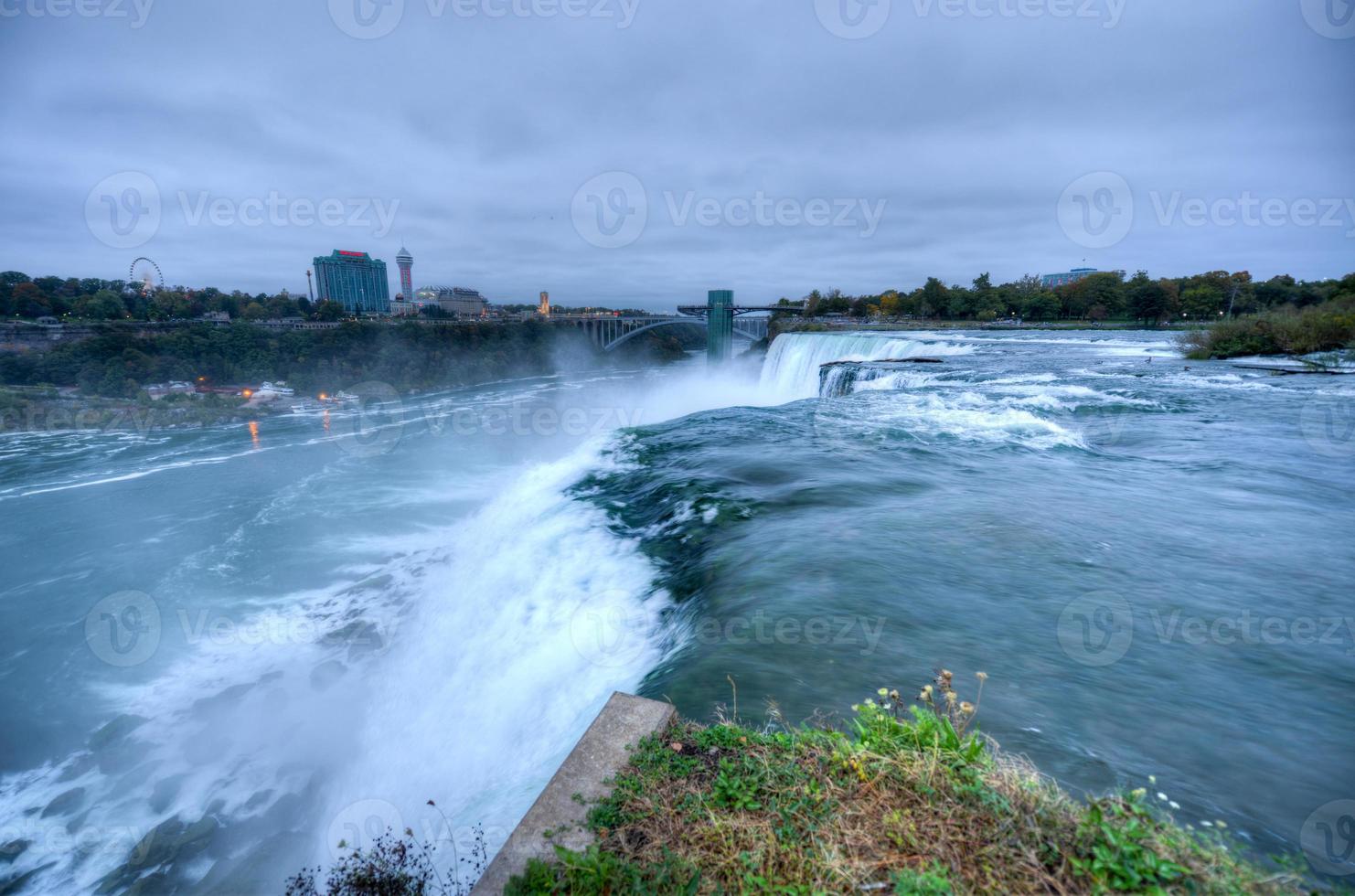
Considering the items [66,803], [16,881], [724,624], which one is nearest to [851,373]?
[724,624]

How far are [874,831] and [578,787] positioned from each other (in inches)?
62.1

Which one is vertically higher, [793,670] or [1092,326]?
[1092,326]

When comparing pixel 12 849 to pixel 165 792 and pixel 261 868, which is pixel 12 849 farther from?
pixel 261 868

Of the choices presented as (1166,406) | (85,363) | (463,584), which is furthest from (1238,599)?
(85,363)

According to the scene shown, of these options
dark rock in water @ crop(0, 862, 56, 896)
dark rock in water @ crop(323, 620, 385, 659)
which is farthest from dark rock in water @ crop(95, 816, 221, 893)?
dark rock in water @ crop(323, 620, 385, 659)

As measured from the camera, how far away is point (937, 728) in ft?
9.77

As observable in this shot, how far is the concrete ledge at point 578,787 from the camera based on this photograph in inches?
99.0

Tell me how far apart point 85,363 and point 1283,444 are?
78.7 meters

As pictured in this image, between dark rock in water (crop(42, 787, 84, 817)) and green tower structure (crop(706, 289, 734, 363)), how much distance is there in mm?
63087

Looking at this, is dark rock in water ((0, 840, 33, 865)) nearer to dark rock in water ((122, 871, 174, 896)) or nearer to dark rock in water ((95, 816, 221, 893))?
dark rock in water ((95, 816, 221, 893))

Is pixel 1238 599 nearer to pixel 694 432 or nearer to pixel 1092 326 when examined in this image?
pixel 694 432

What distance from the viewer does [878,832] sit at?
2.48 metres

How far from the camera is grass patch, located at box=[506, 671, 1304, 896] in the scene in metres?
2.16

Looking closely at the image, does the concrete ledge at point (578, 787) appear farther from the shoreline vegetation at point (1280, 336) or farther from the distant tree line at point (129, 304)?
the distant tree line at point (129, 304)
